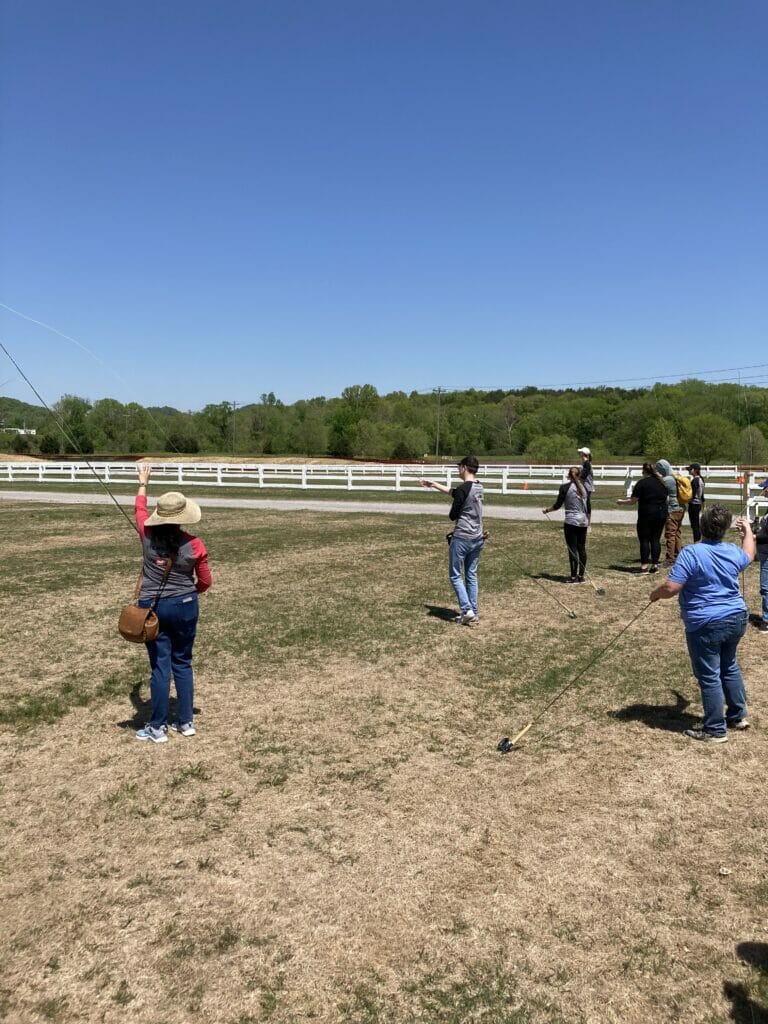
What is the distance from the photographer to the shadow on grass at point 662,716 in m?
5.90

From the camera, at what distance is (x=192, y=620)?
543cm

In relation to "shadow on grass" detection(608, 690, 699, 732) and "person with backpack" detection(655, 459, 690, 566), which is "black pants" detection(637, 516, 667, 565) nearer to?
"person with backpack" detection(655, 459, 690, 566)

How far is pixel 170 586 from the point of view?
5320 mm

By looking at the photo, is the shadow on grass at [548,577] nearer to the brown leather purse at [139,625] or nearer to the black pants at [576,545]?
the black pants at [576,545]

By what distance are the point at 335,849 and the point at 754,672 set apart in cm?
515

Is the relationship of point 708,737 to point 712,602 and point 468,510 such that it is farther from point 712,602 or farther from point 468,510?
point 468,510

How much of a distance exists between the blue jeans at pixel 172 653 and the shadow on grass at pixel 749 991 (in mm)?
3870

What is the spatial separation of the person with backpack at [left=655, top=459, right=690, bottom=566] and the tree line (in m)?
27.4

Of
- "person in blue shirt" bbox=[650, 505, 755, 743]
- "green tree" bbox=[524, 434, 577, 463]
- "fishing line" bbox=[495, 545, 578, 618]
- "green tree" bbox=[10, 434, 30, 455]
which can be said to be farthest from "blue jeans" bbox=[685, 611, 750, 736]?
"green tree" bbox=[10, 434, 30, 455]

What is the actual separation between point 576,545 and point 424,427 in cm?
10317

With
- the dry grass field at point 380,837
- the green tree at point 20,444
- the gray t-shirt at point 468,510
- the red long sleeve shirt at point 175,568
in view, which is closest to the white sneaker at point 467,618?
the dry grass field at point 380,837

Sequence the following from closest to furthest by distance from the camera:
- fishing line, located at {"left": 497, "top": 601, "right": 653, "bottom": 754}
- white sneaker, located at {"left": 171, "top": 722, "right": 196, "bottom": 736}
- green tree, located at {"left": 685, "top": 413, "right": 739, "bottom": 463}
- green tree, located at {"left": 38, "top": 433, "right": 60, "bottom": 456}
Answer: fishing line, located at {"left": 497, "top": 601, "right": 653, "bottom": 754}, white sneaker, located at {"left": 171, "top": 722, "right": 196, "bottom": 736}, green tree, located at {"left": 685, "top": 413, "right": 739, "bottom": 463}, green tree, located at {"left": 38, "top": 433, "right": 60, "bottom": 456}

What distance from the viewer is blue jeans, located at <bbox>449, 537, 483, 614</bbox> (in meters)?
8.95

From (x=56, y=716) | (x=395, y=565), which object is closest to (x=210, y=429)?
(x=395, y=565)
